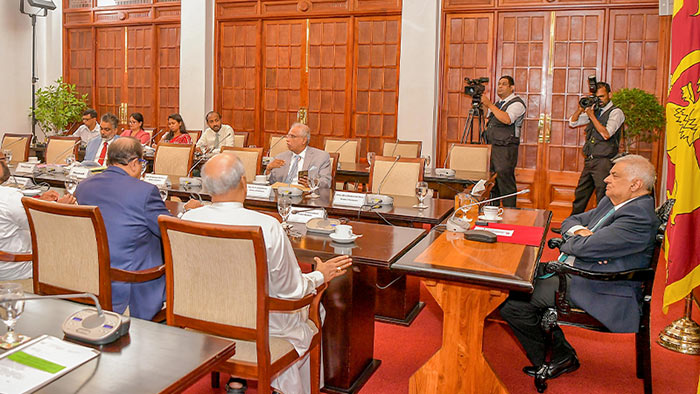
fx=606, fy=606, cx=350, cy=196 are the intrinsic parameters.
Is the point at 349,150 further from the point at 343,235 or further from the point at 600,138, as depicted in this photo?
the point at 343,235

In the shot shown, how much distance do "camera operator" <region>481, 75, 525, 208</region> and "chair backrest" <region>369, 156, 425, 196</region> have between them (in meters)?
2.30

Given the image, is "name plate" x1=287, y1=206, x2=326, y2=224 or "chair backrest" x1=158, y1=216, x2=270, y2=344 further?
"name plate" x1=287, y1=206, x2=326, y2=224

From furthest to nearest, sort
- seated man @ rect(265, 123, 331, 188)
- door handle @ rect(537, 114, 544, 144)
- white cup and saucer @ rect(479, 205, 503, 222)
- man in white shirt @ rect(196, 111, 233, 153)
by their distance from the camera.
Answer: man in white shirt @ rect(196, 111, 233, 153), door handle @ rect(537, 114, 544, 144), seated man @ rect(265, 123, 331, 188), white cup and saucer @ rect(479, 205, 503, 222)

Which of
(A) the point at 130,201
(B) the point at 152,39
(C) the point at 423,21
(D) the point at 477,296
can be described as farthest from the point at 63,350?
(B) the point at 152,39

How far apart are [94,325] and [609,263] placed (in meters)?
2.07

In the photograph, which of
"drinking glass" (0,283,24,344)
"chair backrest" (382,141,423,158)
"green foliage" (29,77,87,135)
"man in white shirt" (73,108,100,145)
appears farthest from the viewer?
"green foliage" (29,77,87,135)

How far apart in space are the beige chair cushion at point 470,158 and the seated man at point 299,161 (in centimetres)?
169

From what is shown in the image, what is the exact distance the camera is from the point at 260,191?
12.7 ft

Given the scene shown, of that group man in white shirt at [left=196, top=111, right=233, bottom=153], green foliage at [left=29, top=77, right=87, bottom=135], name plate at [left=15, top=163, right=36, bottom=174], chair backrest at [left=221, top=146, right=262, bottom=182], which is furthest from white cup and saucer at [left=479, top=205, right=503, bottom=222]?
green foliage at [left=29, top=77, right=87, bottom=135]

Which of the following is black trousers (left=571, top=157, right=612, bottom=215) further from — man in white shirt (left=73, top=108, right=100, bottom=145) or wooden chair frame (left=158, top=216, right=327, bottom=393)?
man in white shirt (left=73, top=108, right=100, bottom=145)

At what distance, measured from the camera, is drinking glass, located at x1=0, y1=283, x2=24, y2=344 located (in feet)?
4.65

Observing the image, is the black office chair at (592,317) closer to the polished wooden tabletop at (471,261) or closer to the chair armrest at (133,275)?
the polished wooden tabletop at (471,261)

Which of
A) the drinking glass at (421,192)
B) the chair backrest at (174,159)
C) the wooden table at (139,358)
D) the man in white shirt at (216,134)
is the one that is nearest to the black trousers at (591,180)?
the drinking glass at (421,192)

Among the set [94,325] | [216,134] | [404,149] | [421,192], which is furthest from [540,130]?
[94,325]
